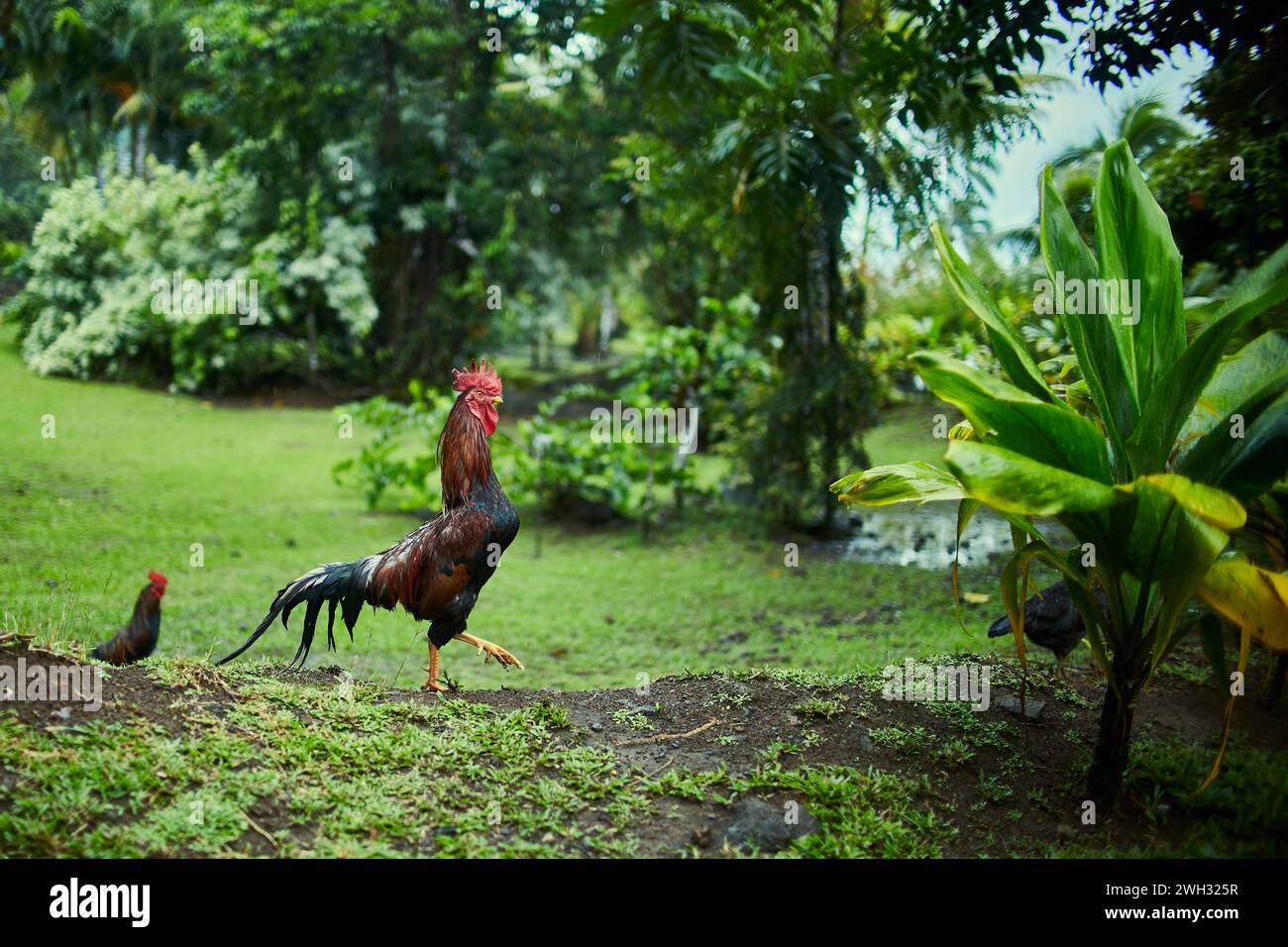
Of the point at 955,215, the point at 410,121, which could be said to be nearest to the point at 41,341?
the point at 410,121

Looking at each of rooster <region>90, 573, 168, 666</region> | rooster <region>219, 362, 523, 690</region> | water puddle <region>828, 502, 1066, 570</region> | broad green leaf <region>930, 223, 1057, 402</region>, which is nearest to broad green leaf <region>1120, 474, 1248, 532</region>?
broad green leaf <region>930, 223, 1057, 402</region>

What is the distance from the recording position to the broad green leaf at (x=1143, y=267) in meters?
2.23

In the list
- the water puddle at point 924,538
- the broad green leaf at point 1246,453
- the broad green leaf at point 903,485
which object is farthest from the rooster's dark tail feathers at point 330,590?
the water puddle at point 924,538

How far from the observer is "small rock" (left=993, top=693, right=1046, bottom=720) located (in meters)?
2.76

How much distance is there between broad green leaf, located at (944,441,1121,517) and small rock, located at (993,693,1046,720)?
1.08 m

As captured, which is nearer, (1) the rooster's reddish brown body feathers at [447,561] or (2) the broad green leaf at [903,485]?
(2) the broad green leaf at [903,485]

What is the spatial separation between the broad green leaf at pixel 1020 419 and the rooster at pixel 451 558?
1.29m

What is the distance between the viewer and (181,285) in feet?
20.7

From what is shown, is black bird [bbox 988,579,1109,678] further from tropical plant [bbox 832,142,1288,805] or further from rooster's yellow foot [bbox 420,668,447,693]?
rooster's yellow foot [bbox 420,668,447,693]

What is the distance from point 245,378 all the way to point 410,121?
2921mm

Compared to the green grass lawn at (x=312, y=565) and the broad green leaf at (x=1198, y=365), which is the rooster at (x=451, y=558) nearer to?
the green grass lawn at (x=312, y=565)

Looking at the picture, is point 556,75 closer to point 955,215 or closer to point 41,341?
point 955,215

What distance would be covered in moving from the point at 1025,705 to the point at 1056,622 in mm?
399

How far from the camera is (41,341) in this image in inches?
198
